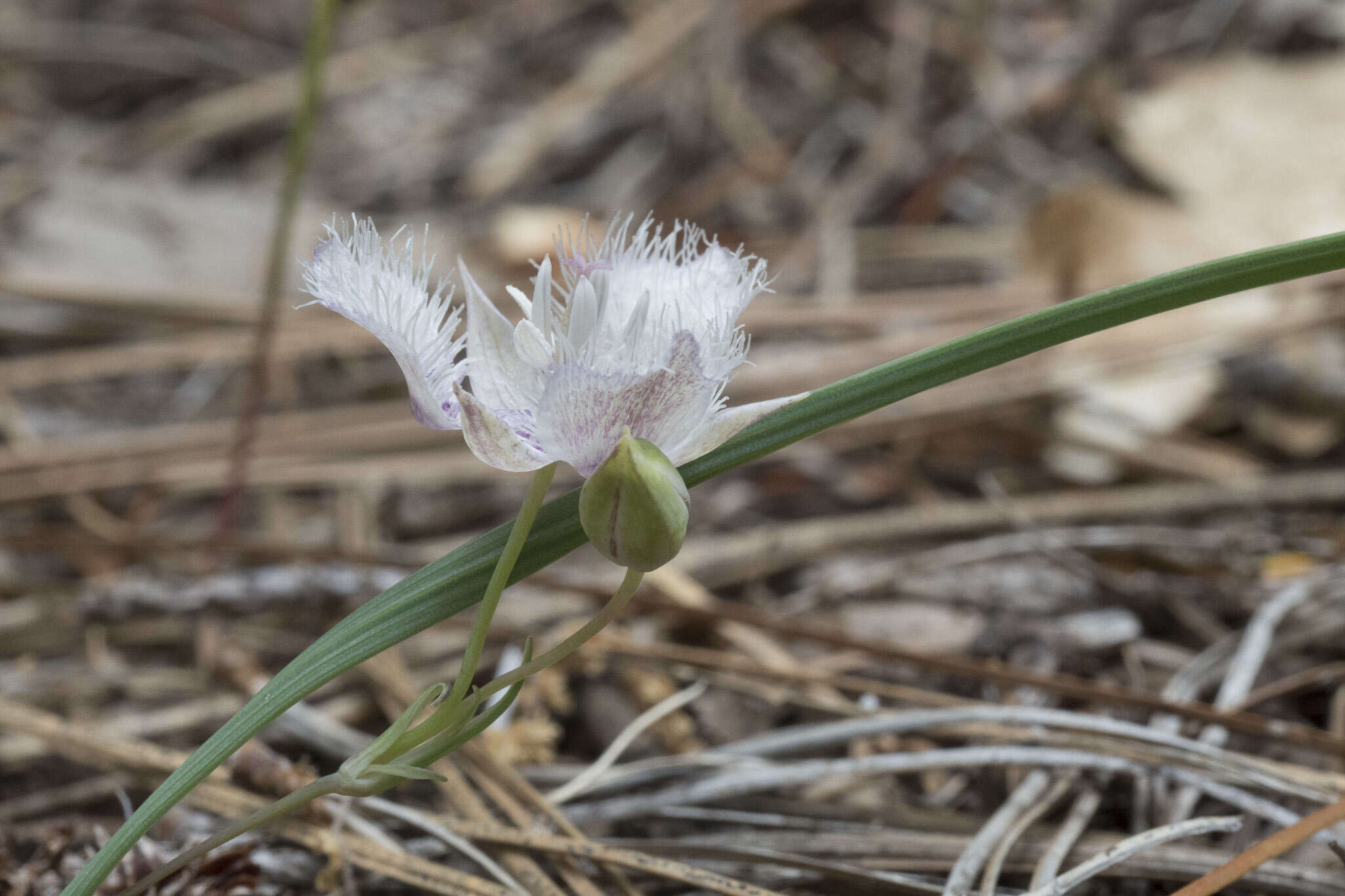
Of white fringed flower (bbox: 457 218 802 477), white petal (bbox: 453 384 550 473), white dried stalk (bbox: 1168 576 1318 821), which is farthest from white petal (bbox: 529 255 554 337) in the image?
white dried stalk (bbox: 1168 576 1318 821)

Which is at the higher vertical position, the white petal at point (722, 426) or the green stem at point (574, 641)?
the white petal at point (722, 426)

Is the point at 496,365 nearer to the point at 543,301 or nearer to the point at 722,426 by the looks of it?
the point at 543,301

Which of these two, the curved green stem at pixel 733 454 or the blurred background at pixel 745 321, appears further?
the blurred background at pixel 745 321

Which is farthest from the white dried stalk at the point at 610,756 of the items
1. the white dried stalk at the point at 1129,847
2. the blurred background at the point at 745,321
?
the white dried stalk at the point at 1129,847

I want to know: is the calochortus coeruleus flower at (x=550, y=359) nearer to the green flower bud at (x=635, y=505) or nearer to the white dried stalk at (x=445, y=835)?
the green flower bud at (x=635, y=505)

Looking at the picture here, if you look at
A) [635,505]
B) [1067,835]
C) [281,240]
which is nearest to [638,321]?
[635,505]

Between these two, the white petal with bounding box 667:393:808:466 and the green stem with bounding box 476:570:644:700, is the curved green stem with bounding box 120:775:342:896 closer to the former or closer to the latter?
the green stem with bounding box 476:570:644:700

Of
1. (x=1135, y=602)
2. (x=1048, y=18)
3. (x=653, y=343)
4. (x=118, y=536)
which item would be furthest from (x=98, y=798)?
(x=1048, y=18)
